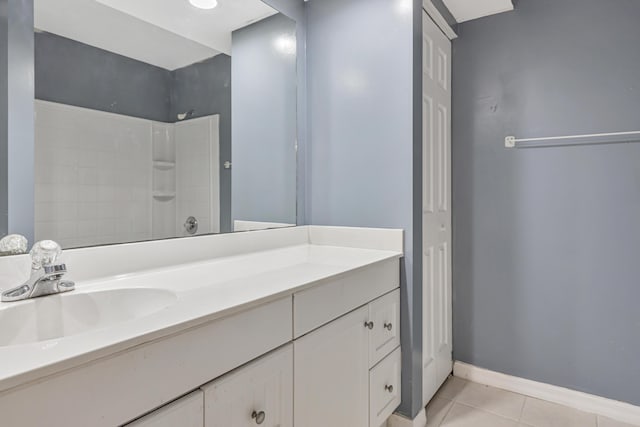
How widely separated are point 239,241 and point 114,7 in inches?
35.8

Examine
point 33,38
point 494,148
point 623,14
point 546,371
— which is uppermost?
point 623,14

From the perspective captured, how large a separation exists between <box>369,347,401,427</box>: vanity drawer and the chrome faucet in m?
1.04

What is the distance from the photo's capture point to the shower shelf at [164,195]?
1.25m

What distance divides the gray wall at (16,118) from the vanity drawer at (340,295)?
0.75 m

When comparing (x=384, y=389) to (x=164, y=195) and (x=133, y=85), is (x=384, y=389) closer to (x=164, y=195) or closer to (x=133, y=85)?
(x=164, y=195)

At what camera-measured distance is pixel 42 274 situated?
849 mm

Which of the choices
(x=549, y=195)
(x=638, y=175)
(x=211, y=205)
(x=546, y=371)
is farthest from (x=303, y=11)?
(x=546, y=371)

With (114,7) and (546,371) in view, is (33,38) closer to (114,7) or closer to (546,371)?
(114,7)

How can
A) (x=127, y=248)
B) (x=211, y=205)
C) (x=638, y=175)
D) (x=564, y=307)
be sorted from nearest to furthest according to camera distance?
1. (x=127, y=248)
2. (x=211, y=205)
3. (x=638, y=175)
4. (x=564, y=307)

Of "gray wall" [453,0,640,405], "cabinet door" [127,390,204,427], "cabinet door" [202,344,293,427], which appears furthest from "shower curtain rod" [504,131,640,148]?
"cabinet door" [127,390,204,427]

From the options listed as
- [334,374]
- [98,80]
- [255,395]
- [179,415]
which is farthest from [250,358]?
[98,80]

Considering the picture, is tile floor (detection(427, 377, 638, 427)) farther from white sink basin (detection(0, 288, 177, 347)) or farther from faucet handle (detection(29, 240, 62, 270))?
faucet handle (detection(29, 240, 62, 270))

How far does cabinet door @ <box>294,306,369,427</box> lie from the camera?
1.02 m

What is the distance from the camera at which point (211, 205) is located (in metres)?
1.44
